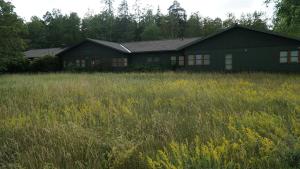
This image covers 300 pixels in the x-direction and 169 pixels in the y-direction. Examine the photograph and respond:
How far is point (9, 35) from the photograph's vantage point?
25.4 meters

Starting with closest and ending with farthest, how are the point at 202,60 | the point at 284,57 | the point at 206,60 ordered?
the point at 284,57
the point at 206,60
the point at 202,60

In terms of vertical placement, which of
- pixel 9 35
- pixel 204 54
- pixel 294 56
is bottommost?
pixel 294 56

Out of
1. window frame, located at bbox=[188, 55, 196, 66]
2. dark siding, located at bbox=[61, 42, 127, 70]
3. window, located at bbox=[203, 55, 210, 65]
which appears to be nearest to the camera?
window, located at bbox=[203, 55, 210, 65]

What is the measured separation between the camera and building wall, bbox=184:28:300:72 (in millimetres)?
28125

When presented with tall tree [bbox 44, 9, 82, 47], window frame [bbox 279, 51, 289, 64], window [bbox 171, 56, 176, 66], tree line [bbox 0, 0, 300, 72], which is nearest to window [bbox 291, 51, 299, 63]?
window frame [bbox 279, 51, 289, 64]

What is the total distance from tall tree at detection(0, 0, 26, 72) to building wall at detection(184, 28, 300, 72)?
55.5 ft

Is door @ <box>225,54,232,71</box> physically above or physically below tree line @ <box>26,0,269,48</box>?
below

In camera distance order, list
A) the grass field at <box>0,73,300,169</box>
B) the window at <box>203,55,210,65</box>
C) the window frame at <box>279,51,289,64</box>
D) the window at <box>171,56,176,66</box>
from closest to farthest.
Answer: the grass field at <box>0,73,300,169</box> < the window frame at <box>279,51,289,64</box> < the window at <box>203,55,210,65</box> < the window at <box>171,56,176,66</box>

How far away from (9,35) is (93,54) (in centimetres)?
1574

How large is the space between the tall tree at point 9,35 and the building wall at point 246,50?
55.5 feet

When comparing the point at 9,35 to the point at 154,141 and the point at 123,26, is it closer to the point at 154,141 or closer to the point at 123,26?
the point at 154,141

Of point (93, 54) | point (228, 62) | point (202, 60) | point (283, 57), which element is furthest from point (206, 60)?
point (93, 54)

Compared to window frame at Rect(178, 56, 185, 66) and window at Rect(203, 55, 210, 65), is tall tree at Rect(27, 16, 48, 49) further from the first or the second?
window at Rect(203, 55, 210, 65)

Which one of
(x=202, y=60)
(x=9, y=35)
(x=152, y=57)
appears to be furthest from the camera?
Answer: (x=152, y=57)
